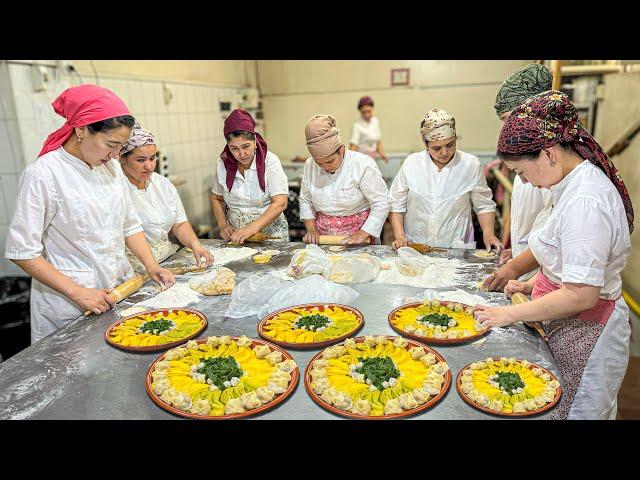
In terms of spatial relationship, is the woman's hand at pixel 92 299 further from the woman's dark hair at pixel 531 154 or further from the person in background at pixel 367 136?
the person in background at pixel 367 136

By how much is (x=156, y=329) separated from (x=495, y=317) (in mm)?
1373

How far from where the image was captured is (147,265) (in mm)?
2521

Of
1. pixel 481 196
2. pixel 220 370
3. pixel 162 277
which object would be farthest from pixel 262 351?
pixel 481 196

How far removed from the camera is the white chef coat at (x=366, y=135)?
7.69 metres

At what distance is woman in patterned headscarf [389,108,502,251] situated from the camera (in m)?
3.09

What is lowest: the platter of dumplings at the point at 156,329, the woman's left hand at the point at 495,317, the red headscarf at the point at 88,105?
the platter of dumplings at the point at 156,329

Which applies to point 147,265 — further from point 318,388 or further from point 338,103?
point 338,103

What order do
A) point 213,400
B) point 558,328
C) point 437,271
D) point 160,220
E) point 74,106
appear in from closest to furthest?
point 213,400
point 558,328
point 74,106
point 437,271
point 160,220

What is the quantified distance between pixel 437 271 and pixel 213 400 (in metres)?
1.45

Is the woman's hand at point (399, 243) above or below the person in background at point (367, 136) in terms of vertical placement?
below

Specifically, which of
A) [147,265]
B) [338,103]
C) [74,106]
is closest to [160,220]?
[147,265]

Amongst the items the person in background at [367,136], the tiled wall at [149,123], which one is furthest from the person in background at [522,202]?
the person in background at [367,136]

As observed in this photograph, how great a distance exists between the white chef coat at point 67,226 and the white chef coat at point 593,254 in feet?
6.40

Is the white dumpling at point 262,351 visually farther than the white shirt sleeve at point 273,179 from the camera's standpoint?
No
